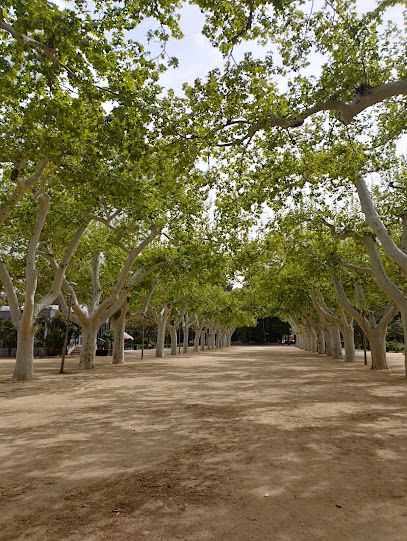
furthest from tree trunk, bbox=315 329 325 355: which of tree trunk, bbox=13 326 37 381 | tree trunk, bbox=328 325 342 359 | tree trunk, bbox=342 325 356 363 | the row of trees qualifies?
tree trunk, bbox=13 326 37 381

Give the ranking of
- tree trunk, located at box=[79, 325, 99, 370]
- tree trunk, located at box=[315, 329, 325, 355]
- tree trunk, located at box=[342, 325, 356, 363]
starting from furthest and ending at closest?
1. tree trunk, located at box=[315, 329, 325, 355]
2. tree trunk, located at box=[342, 325, 356, 363]
3. tree trunk, located at box=[79, 325, 99, 370]

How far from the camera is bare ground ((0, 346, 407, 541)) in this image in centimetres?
333

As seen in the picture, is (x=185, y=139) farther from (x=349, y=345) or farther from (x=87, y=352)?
(x=349, y=345)

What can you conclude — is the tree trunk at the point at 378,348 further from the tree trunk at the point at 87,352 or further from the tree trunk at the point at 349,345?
the tree trunk at the point at 87,352

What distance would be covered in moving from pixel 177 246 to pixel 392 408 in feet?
43.9

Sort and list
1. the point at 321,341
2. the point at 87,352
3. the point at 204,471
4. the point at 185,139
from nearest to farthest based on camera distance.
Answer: the point at 204,471, the point at 185,139, the point at 87,352, the point at 321,341

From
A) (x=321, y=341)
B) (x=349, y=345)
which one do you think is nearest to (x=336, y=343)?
(x=349, y=345)

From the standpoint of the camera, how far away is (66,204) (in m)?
16.2

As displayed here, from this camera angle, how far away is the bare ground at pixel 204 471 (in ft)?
10.9

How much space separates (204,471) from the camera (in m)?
4.74

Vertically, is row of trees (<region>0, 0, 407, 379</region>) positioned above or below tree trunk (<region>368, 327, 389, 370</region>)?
above

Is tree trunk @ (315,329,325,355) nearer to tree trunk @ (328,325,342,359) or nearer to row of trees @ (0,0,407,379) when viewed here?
tree trunk @ (328,325,342,359)

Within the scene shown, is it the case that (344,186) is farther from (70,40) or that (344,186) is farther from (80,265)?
(80,265)

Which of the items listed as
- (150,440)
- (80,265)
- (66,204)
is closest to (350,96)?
(150,440)
